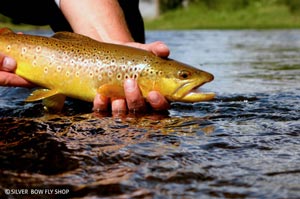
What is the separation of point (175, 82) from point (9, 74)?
0.72 m

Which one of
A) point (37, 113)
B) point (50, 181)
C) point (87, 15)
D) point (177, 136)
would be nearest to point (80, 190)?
point (50, 181)

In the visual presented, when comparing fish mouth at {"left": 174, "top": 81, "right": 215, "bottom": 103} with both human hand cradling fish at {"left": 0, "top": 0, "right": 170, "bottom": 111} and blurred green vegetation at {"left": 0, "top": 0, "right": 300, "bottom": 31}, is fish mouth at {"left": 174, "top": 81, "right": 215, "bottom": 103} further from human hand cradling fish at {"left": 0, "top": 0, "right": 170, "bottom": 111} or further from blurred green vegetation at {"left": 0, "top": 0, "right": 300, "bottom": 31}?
blurred green vegetation at {"left": 0, "top": 0, "right": 300, "bottom": 31}

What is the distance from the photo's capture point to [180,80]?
2203 mm

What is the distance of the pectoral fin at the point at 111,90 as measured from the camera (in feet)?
7.25

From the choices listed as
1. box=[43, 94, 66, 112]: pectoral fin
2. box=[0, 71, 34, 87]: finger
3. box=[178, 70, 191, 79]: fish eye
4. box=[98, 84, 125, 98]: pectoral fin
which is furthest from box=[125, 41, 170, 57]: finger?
box=[0, 71, 34, 87]: finger

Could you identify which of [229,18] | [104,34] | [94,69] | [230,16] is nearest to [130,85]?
[94,69]

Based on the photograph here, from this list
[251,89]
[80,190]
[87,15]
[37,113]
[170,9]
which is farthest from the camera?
[170,9]

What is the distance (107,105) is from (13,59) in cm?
45

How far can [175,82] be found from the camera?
2.20m

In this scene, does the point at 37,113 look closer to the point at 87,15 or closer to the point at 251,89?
the point at 87,15

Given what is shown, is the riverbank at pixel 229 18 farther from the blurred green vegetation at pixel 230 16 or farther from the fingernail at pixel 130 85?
the fingernail at pixel 130 85

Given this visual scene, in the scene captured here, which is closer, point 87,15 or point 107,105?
point 107,105

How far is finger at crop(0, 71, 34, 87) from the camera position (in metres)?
2.30

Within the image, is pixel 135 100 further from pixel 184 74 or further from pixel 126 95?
pixel 184 74
